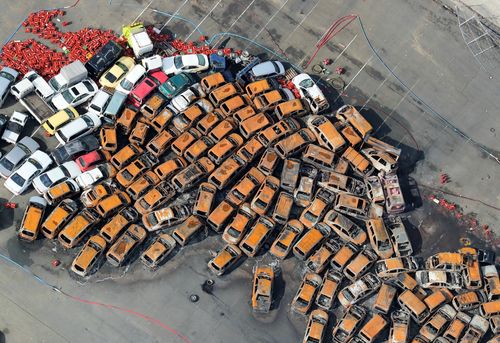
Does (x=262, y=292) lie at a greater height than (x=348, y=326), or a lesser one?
lesser

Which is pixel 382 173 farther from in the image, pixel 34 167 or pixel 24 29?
pixel 24 29

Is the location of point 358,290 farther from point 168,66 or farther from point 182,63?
point 168,66

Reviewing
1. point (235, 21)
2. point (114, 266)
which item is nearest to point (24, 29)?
point (235, 21)

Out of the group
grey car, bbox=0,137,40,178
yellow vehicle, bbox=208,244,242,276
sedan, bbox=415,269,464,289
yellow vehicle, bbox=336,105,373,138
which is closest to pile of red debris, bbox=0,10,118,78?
grey car, bbox=0,137,40,178

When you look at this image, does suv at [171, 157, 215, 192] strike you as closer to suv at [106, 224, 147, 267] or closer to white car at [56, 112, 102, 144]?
suv at [106, 224, 147, 267]

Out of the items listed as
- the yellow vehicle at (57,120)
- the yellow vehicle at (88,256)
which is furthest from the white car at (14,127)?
the yellow vehicle at (88,256)

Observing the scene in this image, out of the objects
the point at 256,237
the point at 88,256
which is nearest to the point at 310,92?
the point at 256,237

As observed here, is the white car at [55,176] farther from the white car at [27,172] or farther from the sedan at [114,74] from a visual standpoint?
the sedan at [114,74]

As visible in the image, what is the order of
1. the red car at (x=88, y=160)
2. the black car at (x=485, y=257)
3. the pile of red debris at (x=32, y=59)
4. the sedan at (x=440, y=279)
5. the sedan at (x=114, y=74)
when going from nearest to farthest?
the sedan at (x=440, y=279) < the black car at (x=485, y=257) < the red car at (x=88, y=160) < the sedan at (x=114, y=74) < the pile of red debris at (x=32, y=59)
